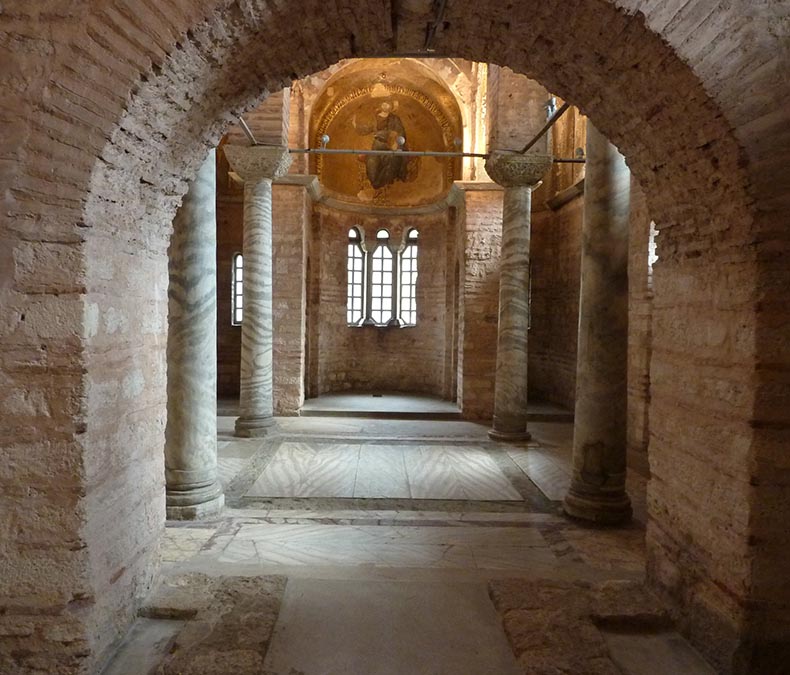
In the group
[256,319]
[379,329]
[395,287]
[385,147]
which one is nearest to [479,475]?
[256,319]

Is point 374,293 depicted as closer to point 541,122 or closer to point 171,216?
point 541,122

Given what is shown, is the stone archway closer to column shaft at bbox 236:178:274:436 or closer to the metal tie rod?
the metal tie rod

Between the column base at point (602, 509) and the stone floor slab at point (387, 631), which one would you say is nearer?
the stone floor slab at point (387, 631)

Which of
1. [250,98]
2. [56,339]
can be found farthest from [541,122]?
[56,339]

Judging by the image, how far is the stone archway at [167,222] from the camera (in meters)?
2.57

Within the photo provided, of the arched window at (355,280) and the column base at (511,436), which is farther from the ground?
the arched window at (355,280)

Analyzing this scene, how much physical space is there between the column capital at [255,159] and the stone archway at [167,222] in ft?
22.0

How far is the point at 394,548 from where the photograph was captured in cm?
486

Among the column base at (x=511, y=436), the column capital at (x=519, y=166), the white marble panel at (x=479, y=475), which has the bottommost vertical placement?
the white marble panel at (x=479, y=475)

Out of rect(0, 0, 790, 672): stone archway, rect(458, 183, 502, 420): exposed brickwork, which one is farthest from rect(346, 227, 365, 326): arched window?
rect(0, 0, 790, 672): stone archway

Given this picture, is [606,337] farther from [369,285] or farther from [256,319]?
[369,285]

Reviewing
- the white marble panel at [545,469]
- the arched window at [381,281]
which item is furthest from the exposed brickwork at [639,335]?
the arched window at [381,281]

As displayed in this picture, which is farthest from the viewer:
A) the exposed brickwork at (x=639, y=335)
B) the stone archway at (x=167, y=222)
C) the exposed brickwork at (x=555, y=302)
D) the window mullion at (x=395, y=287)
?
the window mullion at (x=395, y=287)

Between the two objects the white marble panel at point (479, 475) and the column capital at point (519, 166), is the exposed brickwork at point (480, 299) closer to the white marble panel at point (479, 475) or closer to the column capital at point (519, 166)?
the column capital at point (519, 166)
